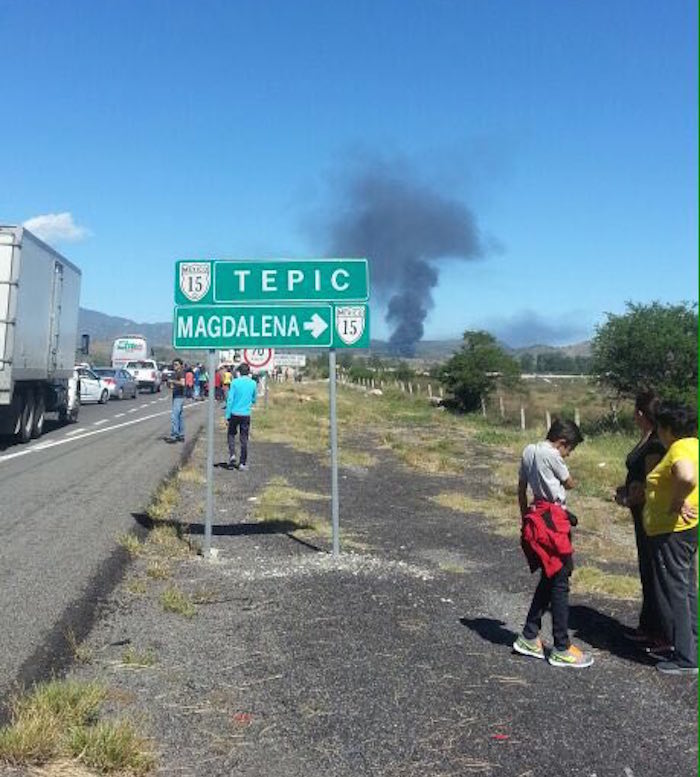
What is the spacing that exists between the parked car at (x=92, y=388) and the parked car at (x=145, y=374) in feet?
46.6

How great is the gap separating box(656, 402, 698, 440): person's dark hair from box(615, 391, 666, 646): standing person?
26cm

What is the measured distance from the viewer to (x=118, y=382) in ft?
140

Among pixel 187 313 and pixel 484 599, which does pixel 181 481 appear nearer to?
pixel 187 313

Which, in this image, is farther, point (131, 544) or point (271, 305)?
point (271, 305)

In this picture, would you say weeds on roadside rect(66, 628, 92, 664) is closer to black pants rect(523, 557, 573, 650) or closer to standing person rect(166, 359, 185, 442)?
black pants rect(523, 557, 573, 650)

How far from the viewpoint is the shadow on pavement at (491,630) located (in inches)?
248

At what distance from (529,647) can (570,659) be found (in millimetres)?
286

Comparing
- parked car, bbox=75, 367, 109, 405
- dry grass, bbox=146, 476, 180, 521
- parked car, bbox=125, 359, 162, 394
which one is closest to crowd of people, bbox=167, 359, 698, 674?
dry grass, bbox=146, 476, 180, 521

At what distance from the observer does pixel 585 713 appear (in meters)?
4.93

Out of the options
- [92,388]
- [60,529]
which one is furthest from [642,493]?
[92,388]

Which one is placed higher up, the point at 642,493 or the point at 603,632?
the point at 642,493

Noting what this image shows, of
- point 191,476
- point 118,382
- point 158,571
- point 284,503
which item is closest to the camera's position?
point 158,571

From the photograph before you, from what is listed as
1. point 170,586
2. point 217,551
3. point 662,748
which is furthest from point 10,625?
point 662,748

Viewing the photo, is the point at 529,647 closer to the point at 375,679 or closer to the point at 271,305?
the point at 375,679
